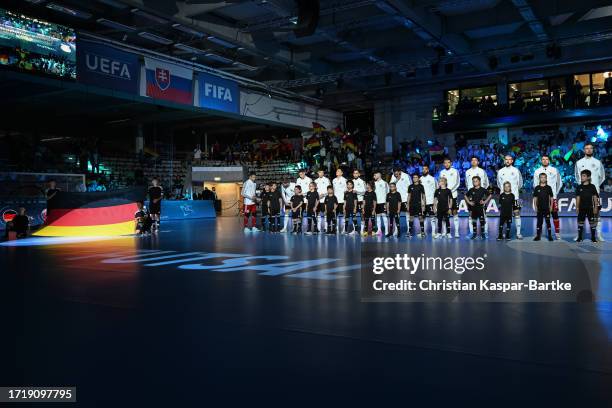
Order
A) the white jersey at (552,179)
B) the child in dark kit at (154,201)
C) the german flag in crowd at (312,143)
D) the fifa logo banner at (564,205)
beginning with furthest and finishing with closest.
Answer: the german flag in crowd at (312,143), the fifa logo banner at (564,205), the child in dark kit at (154,201), the white jersey at (552,179)

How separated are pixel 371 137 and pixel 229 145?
1130cm

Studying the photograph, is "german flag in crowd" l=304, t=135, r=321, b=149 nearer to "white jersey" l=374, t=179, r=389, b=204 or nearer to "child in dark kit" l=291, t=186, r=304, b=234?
"child in dark kit" l=291, t=186, r=304, b=234

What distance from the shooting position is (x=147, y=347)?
11.1 feet

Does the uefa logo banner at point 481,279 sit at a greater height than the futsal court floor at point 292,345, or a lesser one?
greater

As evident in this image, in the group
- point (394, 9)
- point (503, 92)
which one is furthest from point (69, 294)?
point (503, 92)

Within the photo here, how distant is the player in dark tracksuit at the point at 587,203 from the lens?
34.4ft

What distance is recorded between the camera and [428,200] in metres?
14.3

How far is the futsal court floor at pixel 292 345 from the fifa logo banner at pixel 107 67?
12.9 metres

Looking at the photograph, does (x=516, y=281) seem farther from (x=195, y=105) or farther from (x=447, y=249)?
(x=195, y=105)

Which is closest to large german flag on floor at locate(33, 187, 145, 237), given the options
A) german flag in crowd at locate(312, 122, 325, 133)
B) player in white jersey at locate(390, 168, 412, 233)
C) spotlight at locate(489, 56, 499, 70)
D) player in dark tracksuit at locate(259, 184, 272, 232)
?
player in dark tracksuit at locate(259, 184, 272, 232)

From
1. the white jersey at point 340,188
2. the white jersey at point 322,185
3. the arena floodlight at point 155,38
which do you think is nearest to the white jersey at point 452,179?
the white jersey at point 340,188

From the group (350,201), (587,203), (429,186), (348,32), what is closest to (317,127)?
(348,32)

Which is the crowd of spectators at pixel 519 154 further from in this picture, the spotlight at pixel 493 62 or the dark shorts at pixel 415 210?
the dark shorts at pixel 415 210

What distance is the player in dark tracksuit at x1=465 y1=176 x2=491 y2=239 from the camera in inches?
464
